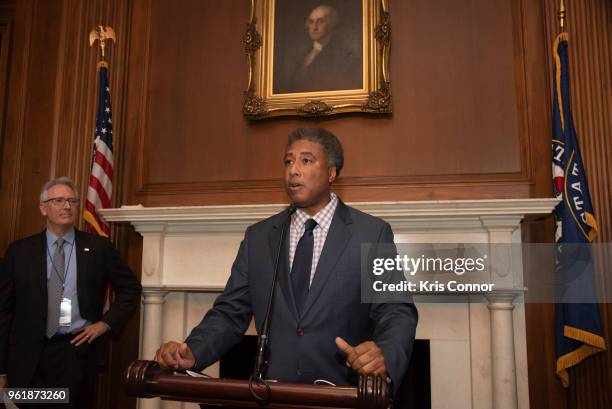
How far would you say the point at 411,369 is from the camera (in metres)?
3.49

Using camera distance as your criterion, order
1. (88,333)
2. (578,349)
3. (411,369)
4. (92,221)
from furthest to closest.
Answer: (92,221) → (411,369) → (578,349) → (88,333)

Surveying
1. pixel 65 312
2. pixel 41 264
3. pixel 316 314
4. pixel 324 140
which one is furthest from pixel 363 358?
pixel 41 264

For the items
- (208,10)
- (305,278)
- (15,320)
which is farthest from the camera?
(208,10)

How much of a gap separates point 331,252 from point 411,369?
187 centimetres

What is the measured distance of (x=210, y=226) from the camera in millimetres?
3768

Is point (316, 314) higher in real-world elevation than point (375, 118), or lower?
lower

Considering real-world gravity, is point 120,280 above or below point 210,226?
below

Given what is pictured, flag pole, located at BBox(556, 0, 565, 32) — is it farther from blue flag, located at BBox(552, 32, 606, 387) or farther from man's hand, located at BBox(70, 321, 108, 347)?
man's hand, located at BBox(70, 321, 108, 347)

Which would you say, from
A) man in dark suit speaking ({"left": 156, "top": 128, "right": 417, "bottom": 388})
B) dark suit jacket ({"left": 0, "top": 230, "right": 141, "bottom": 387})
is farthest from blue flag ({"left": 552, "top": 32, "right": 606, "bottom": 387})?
dark suit jacket ({"left": 0, "top": 230, "right": 141, "bottom": 387})


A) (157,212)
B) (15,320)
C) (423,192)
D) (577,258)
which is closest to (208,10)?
(157,212)

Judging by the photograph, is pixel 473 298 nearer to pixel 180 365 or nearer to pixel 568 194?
pixel 568 194

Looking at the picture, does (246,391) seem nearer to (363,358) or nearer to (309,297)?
(363,358)

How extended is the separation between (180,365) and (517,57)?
3.20 m

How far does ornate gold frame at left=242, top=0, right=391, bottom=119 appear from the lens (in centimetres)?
382
